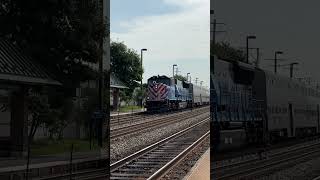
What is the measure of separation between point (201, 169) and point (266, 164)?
1.48 ft

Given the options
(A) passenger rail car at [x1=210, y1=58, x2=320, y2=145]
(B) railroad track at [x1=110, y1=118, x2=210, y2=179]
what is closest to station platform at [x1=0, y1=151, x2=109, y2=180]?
(B) railroad track at [x1=110, y1=118, x2=210, y2=179]

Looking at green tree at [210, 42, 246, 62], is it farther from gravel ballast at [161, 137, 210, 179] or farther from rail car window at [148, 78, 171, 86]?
gravel ballast at [161, 137, 210, 179]

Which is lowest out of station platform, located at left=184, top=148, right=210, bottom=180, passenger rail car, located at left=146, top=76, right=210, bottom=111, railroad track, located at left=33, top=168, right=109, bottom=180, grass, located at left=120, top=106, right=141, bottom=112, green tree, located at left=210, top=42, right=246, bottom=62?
railroad track, located at left=33, top=168, right=109, bottom=180

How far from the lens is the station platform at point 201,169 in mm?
1966

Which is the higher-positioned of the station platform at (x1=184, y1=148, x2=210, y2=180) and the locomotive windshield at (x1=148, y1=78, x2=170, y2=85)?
the locomotive windshield at (x1=148, y1=78, x2=170, y2=85)

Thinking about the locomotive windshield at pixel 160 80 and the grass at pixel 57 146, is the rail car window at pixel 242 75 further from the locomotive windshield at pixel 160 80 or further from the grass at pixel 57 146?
the grass at pixel 57 146

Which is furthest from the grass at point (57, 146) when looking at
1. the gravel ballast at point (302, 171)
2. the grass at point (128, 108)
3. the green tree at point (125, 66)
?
the gravel ballast at point (302, 171)

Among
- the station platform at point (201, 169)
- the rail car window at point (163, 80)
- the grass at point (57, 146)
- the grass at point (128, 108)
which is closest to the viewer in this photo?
the station platform at point (201, 169)

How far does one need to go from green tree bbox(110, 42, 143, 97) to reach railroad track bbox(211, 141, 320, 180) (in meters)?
0.71

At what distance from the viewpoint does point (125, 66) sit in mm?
2336

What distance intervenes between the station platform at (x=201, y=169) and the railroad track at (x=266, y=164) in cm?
6

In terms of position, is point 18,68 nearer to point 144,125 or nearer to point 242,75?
point 144,125

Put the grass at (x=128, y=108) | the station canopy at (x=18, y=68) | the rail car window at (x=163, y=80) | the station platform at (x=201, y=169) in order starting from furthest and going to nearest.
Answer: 1. the grass at (x=128, y=108)
2. the rail car window at (x=163, y=80)
3. the station platform at (x=201, y=169)
4. the station canopy at (x=18, y=68)

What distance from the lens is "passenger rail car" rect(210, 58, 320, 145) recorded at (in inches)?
79.4
